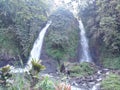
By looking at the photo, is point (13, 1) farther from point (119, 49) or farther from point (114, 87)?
point (114, 87)

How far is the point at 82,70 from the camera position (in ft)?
36.8

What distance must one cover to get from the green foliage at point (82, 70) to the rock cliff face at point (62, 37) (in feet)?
9.93

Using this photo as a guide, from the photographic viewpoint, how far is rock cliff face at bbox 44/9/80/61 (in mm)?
14867

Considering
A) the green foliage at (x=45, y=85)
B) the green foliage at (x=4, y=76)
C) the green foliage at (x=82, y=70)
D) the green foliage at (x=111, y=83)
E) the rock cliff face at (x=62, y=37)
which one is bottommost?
the green foliage at (x=111, y=83)

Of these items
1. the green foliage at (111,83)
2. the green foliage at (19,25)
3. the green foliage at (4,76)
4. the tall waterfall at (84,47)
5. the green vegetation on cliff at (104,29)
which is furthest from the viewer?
the green foliage at (19,25)

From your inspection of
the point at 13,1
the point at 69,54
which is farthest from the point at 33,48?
the point at 13,1

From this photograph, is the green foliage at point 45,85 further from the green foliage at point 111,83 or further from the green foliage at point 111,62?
the green foliage at point 111,62

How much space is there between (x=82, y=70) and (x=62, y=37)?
4.39 metres

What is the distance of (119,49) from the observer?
13.8m

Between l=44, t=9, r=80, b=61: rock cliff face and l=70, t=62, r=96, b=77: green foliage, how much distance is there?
9.93 ft

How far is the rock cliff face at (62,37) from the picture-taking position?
14.9 meters

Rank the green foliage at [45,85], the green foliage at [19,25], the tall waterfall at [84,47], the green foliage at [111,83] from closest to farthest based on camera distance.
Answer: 1. the green foliage at [45,85]
2. the green foliage at [111,83]
3. the tall waterfall at [84,47]
4. the green foliage at [19,25]

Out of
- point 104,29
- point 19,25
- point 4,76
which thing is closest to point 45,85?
point 4,76

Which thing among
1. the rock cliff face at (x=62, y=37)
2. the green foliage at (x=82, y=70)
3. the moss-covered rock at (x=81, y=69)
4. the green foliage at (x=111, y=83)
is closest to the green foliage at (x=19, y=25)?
the rock cliff face at (x=62, y=37)
